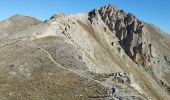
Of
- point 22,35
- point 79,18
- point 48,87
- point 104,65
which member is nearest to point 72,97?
point 48,87

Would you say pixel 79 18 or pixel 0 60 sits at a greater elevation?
pixel 79 18

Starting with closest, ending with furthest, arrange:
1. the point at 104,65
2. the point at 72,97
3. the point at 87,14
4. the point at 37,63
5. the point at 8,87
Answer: the point at 72,97 < the point at 8,87 < the point at 37,63 < the point at 104,65 < the point at 87,14

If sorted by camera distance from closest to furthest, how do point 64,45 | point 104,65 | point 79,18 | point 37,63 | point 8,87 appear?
point 8,87
point 37,63
point 64,45
point 104,65
point 79,18

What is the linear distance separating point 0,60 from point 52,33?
974 inches

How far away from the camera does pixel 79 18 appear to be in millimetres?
Answer: 152250

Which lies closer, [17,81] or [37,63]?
Answer: [17,81]

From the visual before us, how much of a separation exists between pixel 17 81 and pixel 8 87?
8.33ft

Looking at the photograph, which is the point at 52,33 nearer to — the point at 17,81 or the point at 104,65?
the point at 104,65

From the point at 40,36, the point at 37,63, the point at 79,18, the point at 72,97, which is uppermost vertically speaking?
the point at 79,18

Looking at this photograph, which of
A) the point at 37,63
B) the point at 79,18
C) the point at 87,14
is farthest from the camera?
the point at 87,14

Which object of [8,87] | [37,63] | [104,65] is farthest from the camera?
[104,65]

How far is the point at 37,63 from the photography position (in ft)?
244

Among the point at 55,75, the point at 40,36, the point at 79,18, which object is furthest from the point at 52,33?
the point at 79,18

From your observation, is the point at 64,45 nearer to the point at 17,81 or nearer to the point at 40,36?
the point at 40,36
